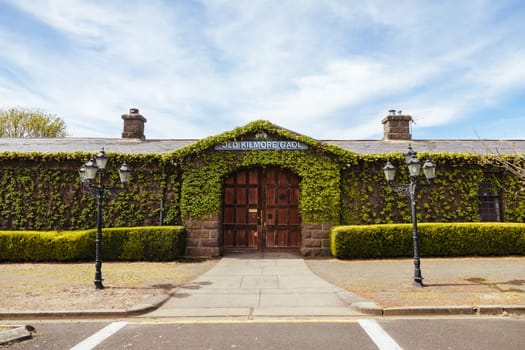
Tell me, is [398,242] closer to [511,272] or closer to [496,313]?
[511,272]

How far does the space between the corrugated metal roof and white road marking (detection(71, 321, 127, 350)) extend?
9421 mm

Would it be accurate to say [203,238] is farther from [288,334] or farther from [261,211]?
[288,334]

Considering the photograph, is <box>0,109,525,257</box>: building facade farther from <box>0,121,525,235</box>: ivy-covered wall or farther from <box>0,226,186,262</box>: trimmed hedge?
<box>0,226,186,262</box>: trimmed hedge

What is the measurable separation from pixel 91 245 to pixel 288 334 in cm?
869

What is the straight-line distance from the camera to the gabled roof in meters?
12.4

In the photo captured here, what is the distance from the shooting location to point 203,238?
12.0m

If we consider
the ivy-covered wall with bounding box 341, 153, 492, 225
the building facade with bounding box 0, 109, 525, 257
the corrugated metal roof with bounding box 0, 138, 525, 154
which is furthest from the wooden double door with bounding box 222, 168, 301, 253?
the corrugated metal roof with bounding box 0, 138, 525, 154

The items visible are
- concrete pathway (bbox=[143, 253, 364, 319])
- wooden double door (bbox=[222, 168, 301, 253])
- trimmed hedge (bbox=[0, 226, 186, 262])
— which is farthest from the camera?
wooden double door (bbox=[222, 168, 301, 253])

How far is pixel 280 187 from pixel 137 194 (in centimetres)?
535

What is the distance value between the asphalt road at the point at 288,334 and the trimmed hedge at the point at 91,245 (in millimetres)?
5624

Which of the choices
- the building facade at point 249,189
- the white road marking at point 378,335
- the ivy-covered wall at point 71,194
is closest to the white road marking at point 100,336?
the white road marking at point 378,335

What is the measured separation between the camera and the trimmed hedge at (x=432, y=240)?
1119cm

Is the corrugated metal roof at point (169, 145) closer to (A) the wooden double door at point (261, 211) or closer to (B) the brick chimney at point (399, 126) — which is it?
(B) the brick chimney at point (399, 126)

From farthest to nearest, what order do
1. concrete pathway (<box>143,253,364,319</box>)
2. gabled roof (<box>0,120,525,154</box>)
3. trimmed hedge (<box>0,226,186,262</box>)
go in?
gabled roof (<box>0,120,525,154</box>)
trimmed hedge (<box>0,226,186,262</box>)
concrete pathway (<box>143,253,364,319</box>)
